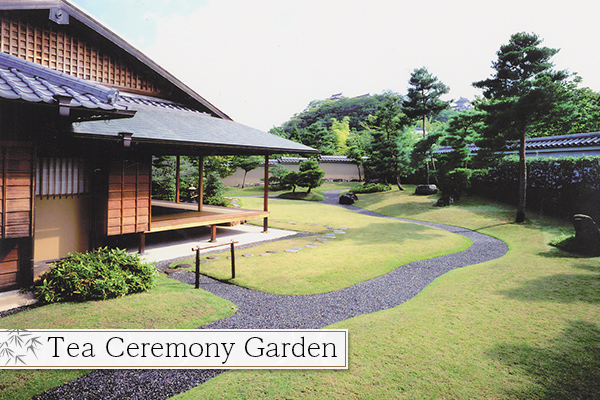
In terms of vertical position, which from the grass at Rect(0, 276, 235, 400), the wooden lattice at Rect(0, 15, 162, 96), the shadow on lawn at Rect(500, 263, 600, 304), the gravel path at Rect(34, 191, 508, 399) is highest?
the wooden lattice at Rect(0, 15, 162, 96)

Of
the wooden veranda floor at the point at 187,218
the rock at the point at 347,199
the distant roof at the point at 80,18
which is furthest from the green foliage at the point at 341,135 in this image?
the distant roof at the point at 80,18

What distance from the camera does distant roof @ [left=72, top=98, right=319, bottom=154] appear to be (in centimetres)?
669

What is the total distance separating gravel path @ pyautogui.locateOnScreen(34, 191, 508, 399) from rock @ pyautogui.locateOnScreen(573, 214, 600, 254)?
5.44 ft

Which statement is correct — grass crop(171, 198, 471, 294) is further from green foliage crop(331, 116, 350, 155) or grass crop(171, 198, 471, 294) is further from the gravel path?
green foliage crop(331, 116, 350, 155)

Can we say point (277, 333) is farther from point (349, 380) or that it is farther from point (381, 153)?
point (381, 153)

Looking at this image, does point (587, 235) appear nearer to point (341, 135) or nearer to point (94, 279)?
point (94, 279)

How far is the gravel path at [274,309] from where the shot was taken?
3.13m

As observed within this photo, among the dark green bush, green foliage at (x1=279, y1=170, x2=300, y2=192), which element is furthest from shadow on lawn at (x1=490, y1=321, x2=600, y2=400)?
green foliage at (x1=279, y1=170, x2=300, y2=192)

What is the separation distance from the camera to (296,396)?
284 centimetres

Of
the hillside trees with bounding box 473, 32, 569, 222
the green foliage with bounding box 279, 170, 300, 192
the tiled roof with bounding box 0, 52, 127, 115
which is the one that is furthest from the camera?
the green foliage with bounding box 279, 170, 300, 192

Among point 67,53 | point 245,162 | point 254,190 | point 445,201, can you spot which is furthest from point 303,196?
point 67,53

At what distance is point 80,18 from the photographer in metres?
7.55

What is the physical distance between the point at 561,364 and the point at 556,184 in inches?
501

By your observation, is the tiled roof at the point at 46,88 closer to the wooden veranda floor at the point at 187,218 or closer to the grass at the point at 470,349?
the grass at the point at 470,349
